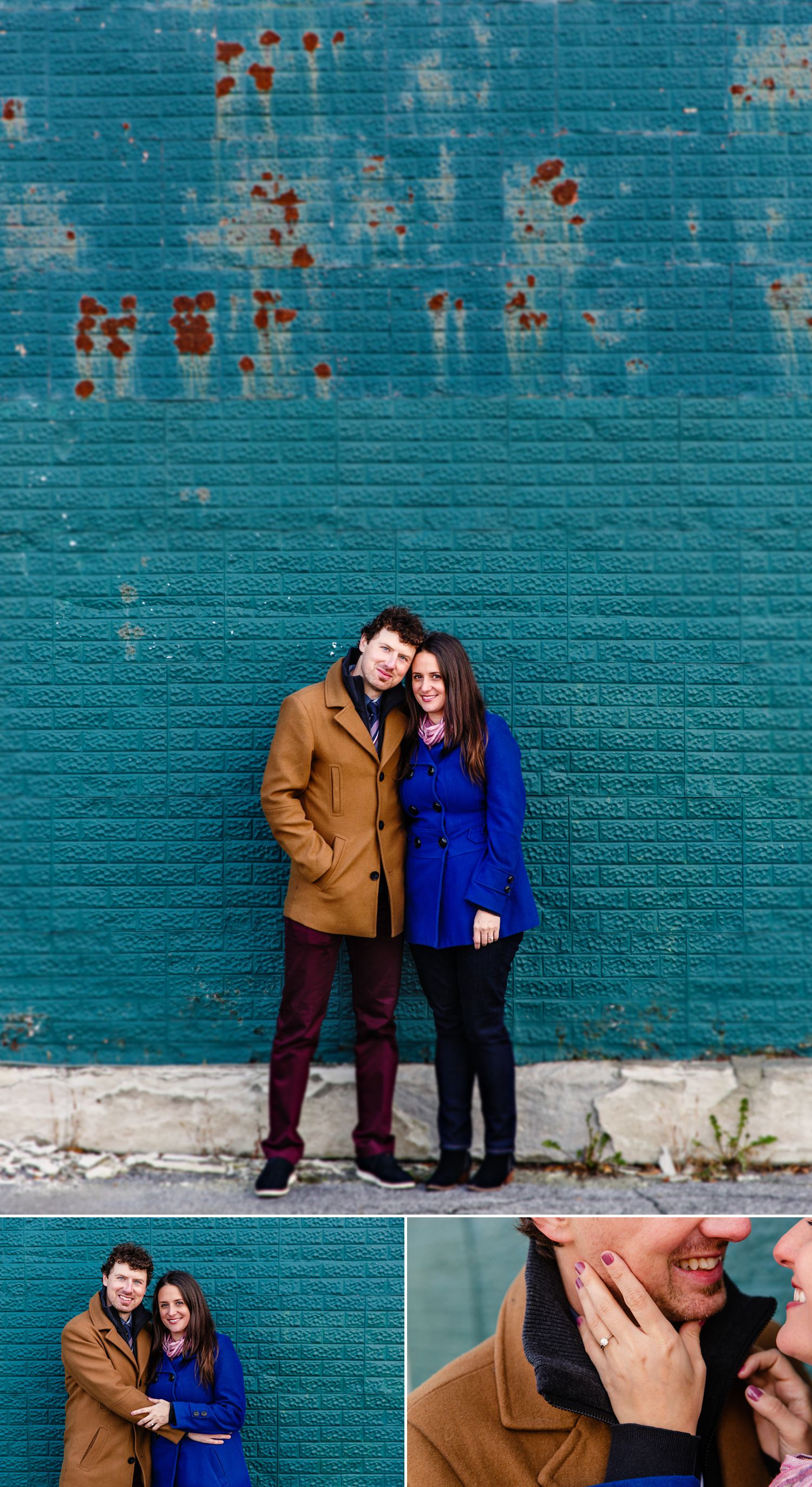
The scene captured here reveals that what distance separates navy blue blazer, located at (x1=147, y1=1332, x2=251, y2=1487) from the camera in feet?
12.2

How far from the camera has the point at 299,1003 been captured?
14.4 ft

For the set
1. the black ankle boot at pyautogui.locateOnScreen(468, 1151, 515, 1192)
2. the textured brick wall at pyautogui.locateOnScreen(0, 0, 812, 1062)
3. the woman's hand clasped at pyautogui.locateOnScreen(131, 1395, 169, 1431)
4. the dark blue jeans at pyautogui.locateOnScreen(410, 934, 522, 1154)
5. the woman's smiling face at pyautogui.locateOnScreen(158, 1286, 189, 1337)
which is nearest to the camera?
the woman's hand clasped at pyautogui.locateOnScreen(131, 1395, 169, 1431)

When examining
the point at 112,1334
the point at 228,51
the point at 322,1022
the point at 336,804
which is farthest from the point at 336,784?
the point at 228,51

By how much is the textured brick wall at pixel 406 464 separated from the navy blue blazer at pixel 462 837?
0.64 m

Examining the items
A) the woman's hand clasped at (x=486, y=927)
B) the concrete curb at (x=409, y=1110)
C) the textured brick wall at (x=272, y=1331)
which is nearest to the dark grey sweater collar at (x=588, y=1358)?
the woman's hand clasped at (x=486, y=927)

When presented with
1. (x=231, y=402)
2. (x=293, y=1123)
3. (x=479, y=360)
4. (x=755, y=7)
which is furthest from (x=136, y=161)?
(x=293, y=1123)

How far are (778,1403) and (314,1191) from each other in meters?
2.58

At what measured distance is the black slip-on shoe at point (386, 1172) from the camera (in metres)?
4.55

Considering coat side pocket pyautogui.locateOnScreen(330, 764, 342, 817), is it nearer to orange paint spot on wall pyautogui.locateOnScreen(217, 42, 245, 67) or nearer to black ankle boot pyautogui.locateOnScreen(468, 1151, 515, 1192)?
black ankle boot pyautogui.locateOnScreen(468, 1151, 515, 1192)

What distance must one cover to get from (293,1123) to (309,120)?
4004 millimetres

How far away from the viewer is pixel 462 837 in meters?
4.19

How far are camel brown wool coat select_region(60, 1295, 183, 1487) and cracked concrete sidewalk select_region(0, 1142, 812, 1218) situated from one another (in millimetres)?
657

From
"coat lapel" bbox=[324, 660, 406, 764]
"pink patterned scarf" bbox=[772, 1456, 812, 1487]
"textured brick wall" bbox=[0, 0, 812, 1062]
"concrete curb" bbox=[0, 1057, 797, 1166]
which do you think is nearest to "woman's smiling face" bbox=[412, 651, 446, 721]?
"coat lapel" bbox=[324, 660, 406, 764]

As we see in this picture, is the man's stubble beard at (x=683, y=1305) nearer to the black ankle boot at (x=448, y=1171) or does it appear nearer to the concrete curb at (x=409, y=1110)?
the black ankle boot at (x=448, y=1171)
